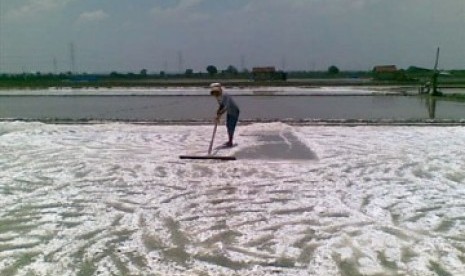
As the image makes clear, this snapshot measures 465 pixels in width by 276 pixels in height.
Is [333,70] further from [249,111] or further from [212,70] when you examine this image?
[249,111]

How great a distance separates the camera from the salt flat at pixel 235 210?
3.61 metres

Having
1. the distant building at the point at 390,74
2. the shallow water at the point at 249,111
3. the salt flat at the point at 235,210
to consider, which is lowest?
the salt flat at the point at 235,210

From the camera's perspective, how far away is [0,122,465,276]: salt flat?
361 cm

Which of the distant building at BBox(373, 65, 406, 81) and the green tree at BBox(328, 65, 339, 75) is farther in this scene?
the green tree at BBox(328, 65, 339, 75)

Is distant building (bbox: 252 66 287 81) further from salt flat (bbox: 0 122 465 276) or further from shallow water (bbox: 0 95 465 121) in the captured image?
salt flat (bbox: 0 122 465 276)

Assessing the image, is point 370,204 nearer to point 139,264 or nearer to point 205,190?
point 205,190

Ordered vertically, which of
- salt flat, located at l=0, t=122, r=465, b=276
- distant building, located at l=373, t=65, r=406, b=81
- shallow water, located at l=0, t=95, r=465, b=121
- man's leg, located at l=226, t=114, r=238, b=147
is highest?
distant building, located at l=373, t=65, r=406, b=81

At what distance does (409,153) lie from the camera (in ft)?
27.5

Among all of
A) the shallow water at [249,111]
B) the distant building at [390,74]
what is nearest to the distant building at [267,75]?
the distant building at [390,74]

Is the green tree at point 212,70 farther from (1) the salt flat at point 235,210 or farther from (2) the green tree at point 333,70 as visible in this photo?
(1) the salt flat at point 235,210

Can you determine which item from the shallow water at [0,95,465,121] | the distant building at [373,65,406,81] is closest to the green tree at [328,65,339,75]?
the distant building at [373,65,406,81]

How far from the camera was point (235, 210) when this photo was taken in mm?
4984

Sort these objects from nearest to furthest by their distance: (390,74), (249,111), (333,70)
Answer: (249,111) < (390,74) < (333,70)

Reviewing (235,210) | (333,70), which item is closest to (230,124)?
(235,210)
